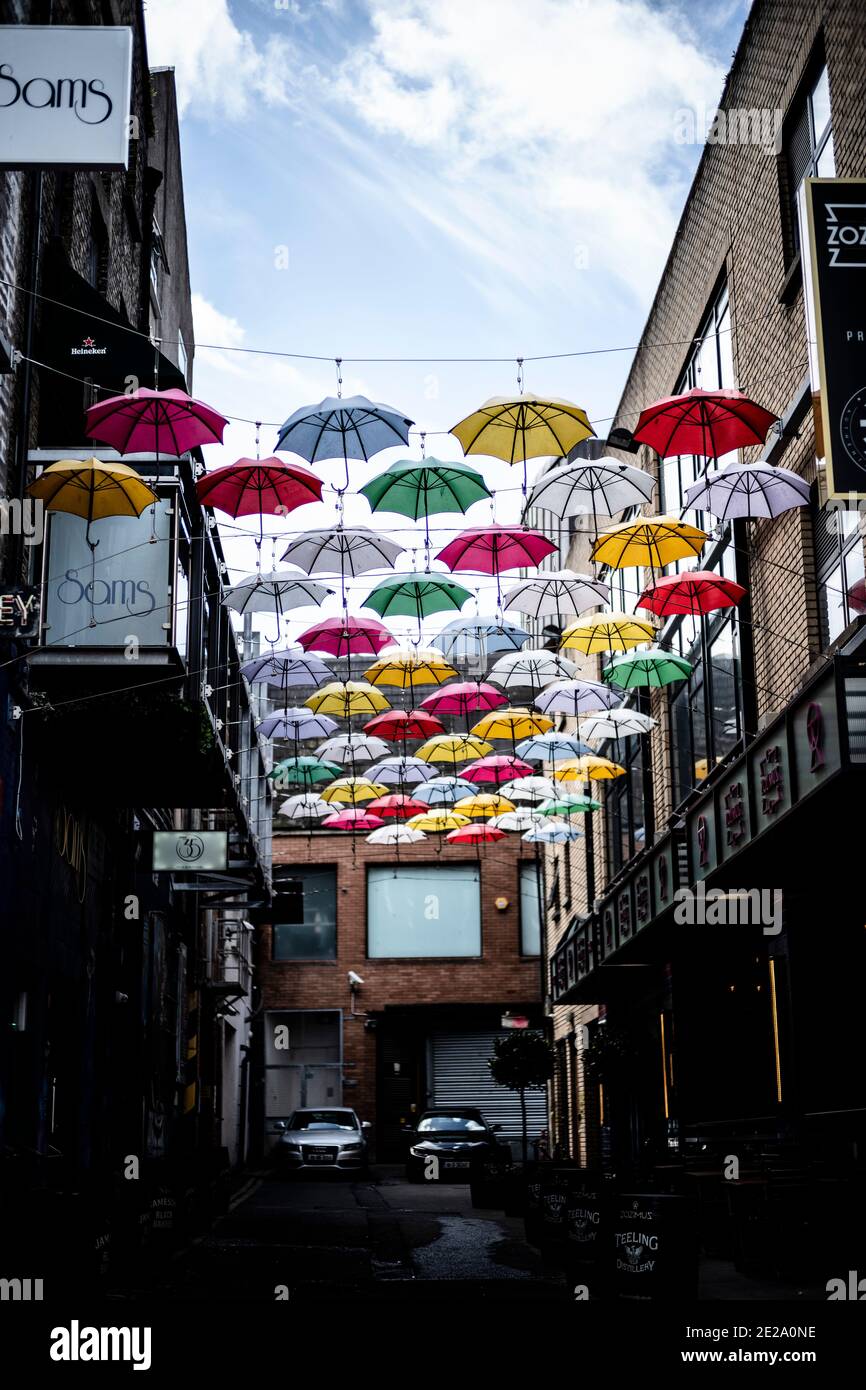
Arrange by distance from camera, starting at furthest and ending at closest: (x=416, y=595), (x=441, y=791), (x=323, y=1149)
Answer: (x=323, y=1149)
(x=441, y=791)
(x=416, y=595)

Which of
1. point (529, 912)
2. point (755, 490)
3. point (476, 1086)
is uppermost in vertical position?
point (755, 490)

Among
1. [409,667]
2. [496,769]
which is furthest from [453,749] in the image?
[409,667]

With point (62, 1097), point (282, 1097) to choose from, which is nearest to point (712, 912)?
point (62, 1097)

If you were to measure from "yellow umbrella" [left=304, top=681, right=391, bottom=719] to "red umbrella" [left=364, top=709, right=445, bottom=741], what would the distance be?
194 millimetres

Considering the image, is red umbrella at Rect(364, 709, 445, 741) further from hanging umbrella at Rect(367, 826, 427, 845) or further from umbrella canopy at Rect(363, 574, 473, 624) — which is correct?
hanging umbrella at Rect(367, 826, 427, 845)

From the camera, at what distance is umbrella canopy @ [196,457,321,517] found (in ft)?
43.7

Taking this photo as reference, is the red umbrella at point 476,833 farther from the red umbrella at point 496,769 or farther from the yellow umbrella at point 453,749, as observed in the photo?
the yellow umbrella at point 453,749

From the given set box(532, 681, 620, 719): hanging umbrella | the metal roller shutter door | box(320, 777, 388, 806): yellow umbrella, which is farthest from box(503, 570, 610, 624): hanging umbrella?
the metal roller shutter door

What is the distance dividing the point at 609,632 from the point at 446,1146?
49.0ft

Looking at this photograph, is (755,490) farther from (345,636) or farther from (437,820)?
(437,820)

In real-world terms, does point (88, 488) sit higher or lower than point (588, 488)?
lower

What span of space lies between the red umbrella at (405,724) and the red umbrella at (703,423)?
8.31 metres

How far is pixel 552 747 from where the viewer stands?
22000 mm
